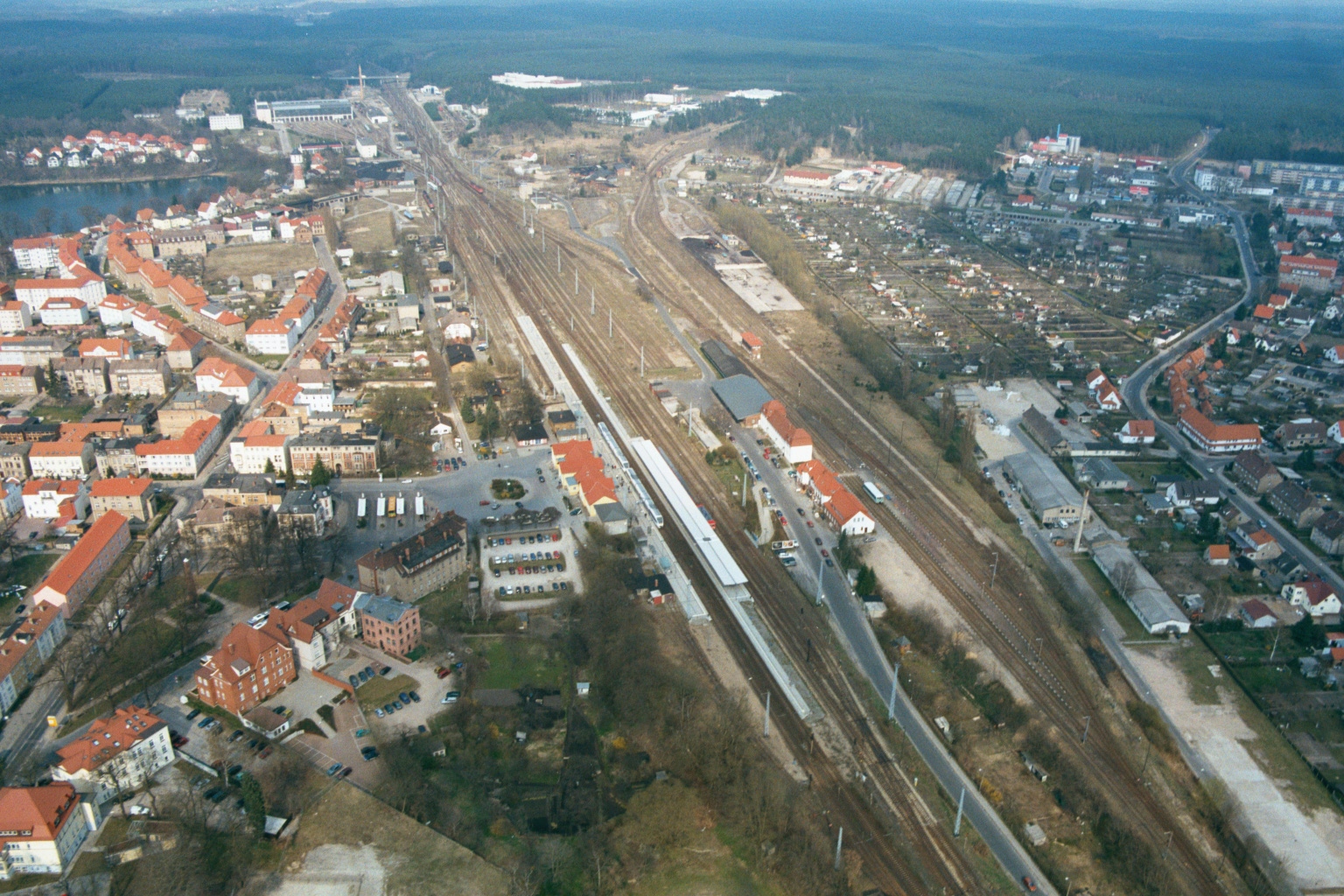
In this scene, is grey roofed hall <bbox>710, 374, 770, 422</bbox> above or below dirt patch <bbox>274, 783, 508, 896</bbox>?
above

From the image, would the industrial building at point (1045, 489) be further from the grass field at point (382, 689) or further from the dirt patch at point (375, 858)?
the dirt patch at point (375, 858)

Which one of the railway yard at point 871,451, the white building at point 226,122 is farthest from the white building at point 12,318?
the white building at point 226,122

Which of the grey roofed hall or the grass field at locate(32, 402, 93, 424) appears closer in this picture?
the grass field at locate(32, 402, 93, 424)

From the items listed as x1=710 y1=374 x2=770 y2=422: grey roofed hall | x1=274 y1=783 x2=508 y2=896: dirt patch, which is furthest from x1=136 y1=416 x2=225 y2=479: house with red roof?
x1=710 y1=374 x2=770 y2=422: grey roofed hall

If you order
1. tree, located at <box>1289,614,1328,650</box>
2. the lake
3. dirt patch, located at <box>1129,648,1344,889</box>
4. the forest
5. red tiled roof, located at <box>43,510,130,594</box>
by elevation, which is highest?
the forest

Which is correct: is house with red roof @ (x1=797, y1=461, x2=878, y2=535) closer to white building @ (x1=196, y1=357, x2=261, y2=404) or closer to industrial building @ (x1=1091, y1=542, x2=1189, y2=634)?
industrial building @ (x1=1091, y1=542, x2=1189, y2=634)

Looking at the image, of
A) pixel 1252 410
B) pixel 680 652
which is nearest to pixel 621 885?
pixel 680 652
